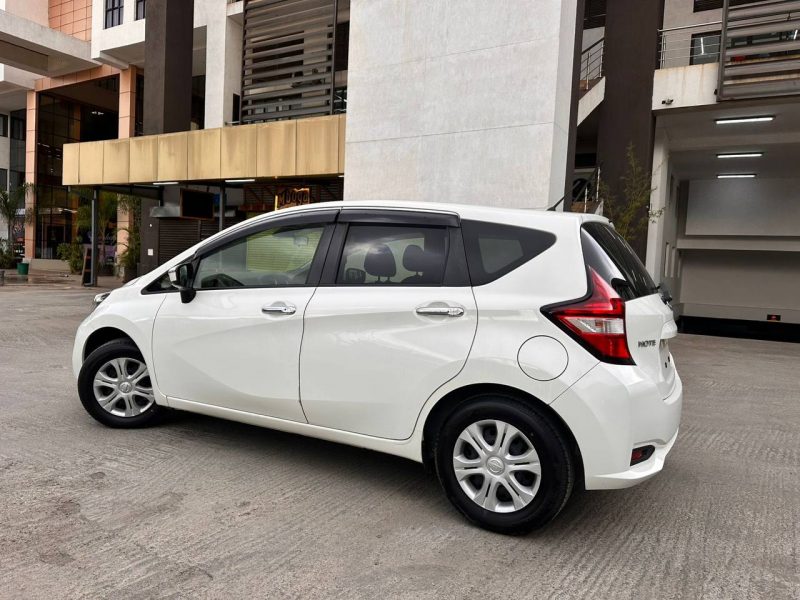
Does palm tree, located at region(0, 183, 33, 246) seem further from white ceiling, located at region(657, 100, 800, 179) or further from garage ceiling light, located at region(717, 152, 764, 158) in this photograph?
garage ceiling light, located at region(717, 152, 764, 158)

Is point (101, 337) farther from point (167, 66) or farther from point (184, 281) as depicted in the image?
point (167, 66)

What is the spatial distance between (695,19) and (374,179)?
16.3m

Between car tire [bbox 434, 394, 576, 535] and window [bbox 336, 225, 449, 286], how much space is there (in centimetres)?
78

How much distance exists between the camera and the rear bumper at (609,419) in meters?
2.80

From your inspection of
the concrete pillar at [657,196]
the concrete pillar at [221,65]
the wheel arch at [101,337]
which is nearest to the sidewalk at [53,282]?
the concrete pillar at [221,65]

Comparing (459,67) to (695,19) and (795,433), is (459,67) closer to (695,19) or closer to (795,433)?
(795,433)

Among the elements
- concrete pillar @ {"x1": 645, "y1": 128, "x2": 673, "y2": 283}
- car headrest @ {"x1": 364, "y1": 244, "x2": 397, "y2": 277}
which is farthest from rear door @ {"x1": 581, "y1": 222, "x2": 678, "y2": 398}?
concrete pillar @ {"x1": 645, "y1": 128, "x2": 673, "y2": 283}

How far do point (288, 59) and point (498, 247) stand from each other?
1501 centimetres

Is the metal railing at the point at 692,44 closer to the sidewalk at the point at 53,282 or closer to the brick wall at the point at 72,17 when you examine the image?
the sidewalk at the point at 53,282

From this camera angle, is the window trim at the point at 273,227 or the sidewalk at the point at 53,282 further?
the sidewalk at the point at 53,282

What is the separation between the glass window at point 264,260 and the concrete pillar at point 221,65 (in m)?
17.1

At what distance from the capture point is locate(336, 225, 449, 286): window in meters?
3.31

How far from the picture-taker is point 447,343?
3121 millimetres

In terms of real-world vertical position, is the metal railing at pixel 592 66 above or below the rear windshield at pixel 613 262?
above
